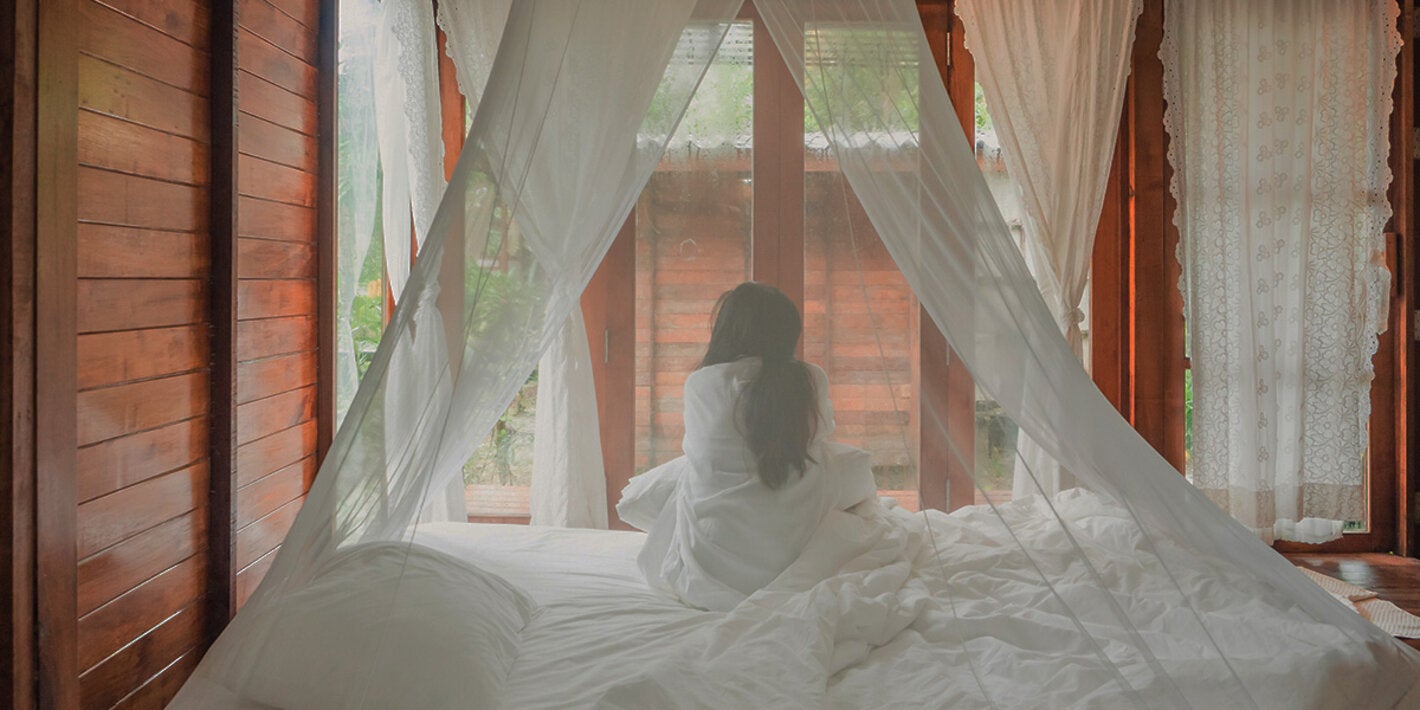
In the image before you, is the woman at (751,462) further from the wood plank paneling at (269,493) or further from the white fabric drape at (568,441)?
the wood plank paneling at (269,493)

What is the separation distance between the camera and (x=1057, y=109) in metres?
3.68

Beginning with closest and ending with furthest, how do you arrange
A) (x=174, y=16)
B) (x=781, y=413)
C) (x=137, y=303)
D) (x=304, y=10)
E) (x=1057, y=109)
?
(x=781, y=413) < (x=137, y=303) < (x=174, y=16) < (x=304, y=10) < (x=1057, y=109)

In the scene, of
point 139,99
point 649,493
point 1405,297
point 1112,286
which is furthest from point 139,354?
point 1405,297

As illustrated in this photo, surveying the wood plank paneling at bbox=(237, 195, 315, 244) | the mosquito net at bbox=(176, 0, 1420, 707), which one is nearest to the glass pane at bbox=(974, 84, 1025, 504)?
the mosquito net at bbox=(176, 0, 1420, 707)

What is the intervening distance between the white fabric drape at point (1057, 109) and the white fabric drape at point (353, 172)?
2.01 m

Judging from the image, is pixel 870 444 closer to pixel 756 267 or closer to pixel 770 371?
pixel 770 371

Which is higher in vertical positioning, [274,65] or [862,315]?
[274,65]

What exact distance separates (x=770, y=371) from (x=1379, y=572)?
2.93 m

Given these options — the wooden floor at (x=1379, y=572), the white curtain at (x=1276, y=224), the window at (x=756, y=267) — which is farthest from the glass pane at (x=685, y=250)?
the wooden floor at (x=1379, y=572)

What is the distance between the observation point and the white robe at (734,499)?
6.40ft

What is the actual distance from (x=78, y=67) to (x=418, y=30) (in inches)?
57.4

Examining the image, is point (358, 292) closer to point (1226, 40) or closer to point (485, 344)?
point (485, 344)

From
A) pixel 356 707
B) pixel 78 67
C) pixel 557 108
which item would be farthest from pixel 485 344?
pixel 78 67

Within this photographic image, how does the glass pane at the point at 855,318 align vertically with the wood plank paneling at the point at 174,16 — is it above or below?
below
